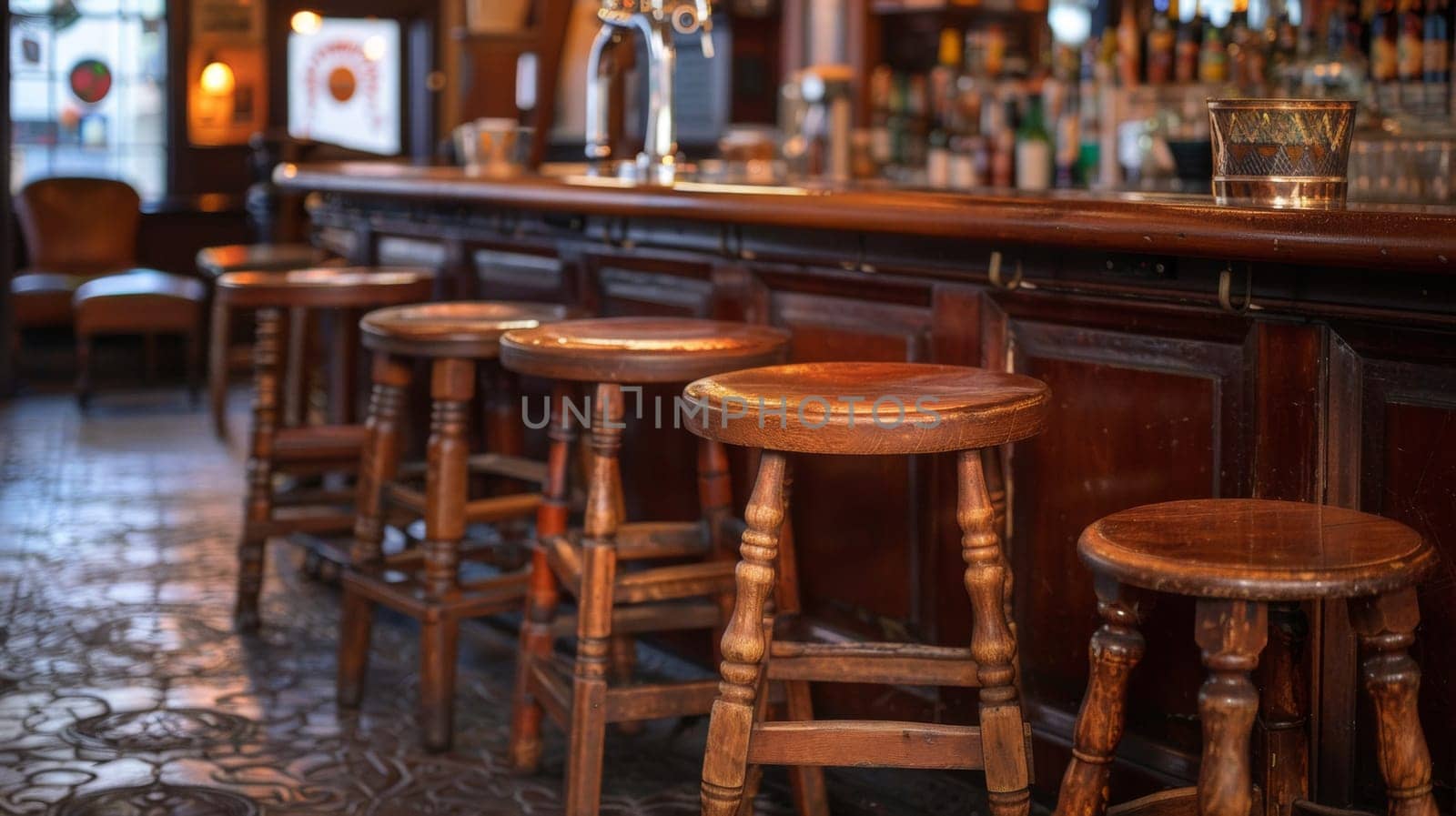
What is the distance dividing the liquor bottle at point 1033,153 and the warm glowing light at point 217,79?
5.20 meters

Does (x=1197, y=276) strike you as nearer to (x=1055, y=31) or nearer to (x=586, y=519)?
(x=586, y=519)

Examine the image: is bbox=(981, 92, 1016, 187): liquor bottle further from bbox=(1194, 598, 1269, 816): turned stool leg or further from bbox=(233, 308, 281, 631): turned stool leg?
bbox=(1194, 598, 1269, 816): turned stool leg

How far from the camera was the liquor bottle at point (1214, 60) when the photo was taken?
163 inches

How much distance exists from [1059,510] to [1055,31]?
2943mm

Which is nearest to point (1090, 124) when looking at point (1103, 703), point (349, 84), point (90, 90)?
point (1103, 703)

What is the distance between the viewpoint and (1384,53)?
3857 mm

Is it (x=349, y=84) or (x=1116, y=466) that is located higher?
(x=349, y=84)

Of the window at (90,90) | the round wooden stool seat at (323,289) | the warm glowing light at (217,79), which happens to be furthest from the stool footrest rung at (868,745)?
the warm glowing light at (217,79)

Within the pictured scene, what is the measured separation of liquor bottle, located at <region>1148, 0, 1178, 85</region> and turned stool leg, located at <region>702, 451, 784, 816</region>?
2.91m

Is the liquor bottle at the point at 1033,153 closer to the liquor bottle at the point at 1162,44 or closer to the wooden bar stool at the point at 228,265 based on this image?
the liquor bottle at the point at 1162,44

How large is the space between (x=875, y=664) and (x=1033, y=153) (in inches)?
111

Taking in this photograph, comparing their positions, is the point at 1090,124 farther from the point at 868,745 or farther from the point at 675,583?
the point at 868,745

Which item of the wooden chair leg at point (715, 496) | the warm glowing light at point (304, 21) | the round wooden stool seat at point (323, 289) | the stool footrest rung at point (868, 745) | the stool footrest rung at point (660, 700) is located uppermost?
the warm glowing light at point (304, 21)

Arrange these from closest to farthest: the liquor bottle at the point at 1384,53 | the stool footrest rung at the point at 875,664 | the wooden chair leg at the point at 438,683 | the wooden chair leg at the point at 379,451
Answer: the stool footrest rung at the point at 875,664 < the wooden chair leg at the point at 438,683 < the wooden chair leg at the point at 379,451 < the liquor bottle at the point at 1384,53
